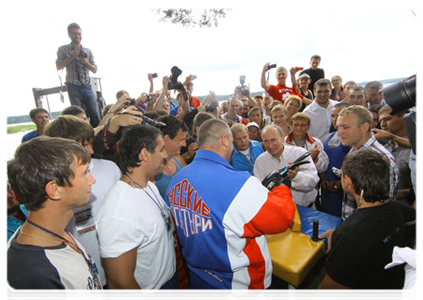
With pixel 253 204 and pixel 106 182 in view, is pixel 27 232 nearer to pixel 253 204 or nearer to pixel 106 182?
pixel 106 182

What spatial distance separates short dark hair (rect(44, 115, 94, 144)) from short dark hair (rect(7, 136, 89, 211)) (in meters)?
0.59

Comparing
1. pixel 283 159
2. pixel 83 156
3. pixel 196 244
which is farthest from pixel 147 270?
pixel 283 159

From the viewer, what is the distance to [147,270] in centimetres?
144

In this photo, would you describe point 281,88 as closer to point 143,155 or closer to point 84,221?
point 143,155

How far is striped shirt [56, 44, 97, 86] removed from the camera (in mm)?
3549

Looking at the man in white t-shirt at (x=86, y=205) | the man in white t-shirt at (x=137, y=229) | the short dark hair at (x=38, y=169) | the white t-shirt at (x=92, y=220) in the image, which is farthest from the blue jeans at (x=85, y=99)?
the short dark hair at (x=38, y=169)

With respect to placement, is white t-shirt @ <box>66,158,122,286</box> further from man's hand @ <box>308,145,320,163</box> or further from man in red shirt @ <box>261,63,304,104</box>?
man in red shirt @ <box>261,63,304,104</box>

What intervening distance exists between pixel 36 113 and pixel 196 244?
3386 mm

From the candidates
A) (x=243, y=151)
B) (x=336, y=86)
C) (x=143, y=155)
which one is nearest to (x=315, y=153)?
(x=243, y=151)

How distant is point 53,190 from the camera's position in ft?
3.18

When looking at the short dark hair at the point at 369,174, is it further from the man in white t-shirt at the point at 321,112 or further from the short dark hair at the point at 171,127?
the man in white t-shirt at the point at 321,112

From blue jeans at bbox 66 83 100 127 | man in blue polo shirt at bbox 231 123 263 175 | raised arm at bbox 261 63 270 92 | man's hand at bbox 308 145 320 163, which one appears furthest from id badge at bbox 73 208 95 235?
raised arm at bbox 261 63 270 92

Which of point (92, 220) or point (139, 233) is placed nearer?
point (139, 233)

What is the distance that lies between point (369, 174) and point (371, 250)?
1.54 ft
